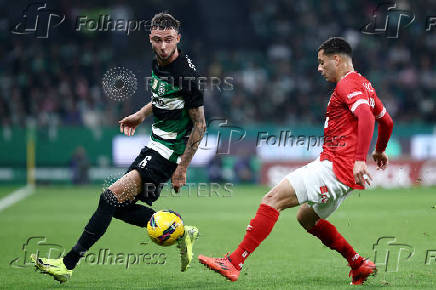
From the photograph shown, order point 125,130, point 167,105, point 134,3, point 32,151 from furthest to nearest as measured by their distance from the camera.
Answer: point 134,3
point 32,151
point 125,130
point 167,105

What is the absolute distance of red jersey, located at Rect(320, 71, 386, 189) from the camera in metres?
6.06

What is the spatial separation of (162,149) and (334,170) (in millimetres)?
1660

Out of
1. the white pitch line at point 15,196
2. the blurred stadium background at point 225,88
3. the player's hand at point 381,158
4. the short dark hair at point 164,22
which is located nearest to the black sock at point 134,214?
the short dark hair at point 164,22

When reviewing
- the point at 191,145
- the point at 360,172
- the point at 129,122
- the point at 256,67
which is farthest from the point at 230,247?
the point at 256,67

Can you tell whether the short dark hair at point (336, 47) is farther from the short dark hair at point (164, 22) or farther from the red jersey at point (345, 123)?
the short dark hair at point (164, 22)

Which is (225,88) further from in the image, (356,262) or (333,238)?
(356,262)

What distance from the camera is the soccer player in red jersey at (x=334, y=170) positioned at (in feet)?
19.6

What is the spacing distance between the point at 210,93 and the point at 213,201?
18.7 ft

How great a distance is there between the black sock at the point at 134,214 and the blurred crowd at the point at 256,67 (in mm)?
14497

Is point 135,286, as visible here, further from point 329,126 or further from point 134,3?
point 134,3

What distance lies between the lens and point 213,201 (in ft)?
58.1

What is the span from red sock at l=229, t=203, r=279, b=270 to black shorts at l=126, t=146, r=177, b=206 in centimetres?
106

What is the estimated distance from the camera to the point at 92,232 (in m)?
6.39

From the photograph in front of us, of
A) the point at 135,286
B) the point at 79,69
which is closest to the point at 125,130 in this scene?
the point at 135,286
